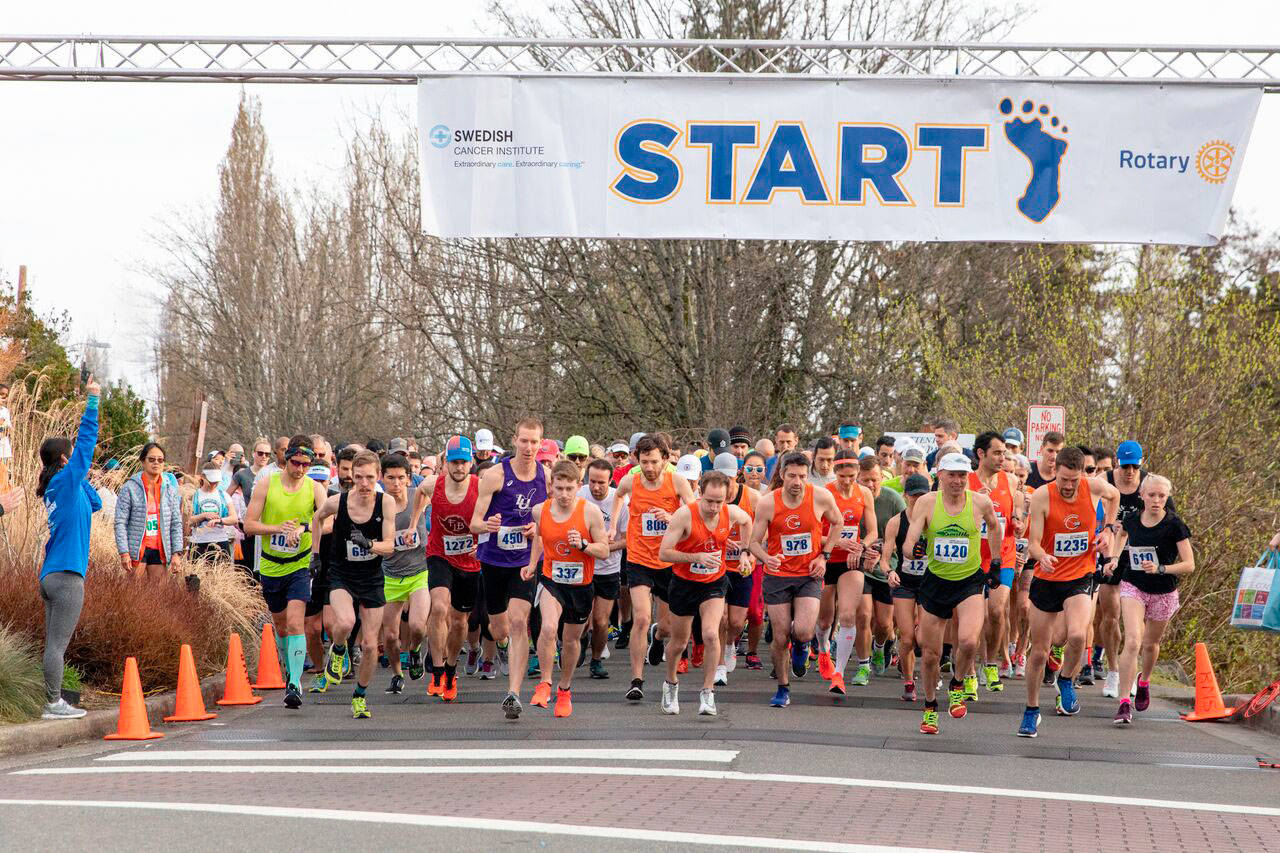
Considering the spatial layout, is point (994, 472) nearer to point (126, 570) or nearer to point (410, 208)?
point (126, 570)

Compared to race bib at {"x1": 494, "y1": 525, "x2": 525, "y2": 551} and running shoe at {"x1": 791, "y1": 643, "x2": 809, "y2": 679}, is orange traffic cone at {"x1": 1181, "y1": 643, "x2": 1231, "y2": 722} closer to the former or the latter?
running shoe at {"x1": 791, "y1": 643, "x2": 809, "y2": 679}

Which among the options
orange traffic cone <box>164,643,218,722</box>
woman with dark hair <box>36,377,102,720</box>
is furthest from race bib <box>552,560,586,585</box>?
woman with dark hair <box>36,377,102,720</box>

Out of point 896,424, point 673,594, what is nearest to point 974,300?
point 896,424

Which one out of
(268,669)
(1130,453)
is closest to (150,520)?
(268,669)

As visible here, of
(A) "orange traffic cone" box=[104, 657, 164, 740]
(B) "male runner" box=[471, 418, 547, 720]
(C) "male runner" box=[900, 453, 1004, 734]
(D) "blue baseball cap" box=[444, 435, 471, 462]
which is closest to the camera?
(A) "orange traffic cone" box=[104, 657, 164, 740]

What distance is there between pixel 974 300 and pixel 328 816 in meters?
24.7

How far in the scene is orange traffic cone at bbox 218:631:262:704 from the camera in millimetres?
13609

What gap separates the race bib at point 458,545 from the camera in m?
13.4

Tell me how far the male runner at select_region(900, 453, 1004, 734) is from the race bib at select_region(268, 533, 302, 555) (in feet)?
16.5

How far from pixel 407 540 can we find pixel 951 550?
442 cm

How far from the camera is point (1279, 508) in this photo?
21.4 metres

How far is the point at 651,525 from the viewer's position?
1308cm

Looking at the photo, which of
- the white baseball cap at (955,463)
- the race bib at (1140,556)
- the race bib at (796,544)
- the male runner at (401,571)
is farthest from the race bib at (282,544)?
the race bib at (1140,556)

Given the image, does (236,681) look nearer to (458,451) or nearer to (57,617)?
(57,617)
